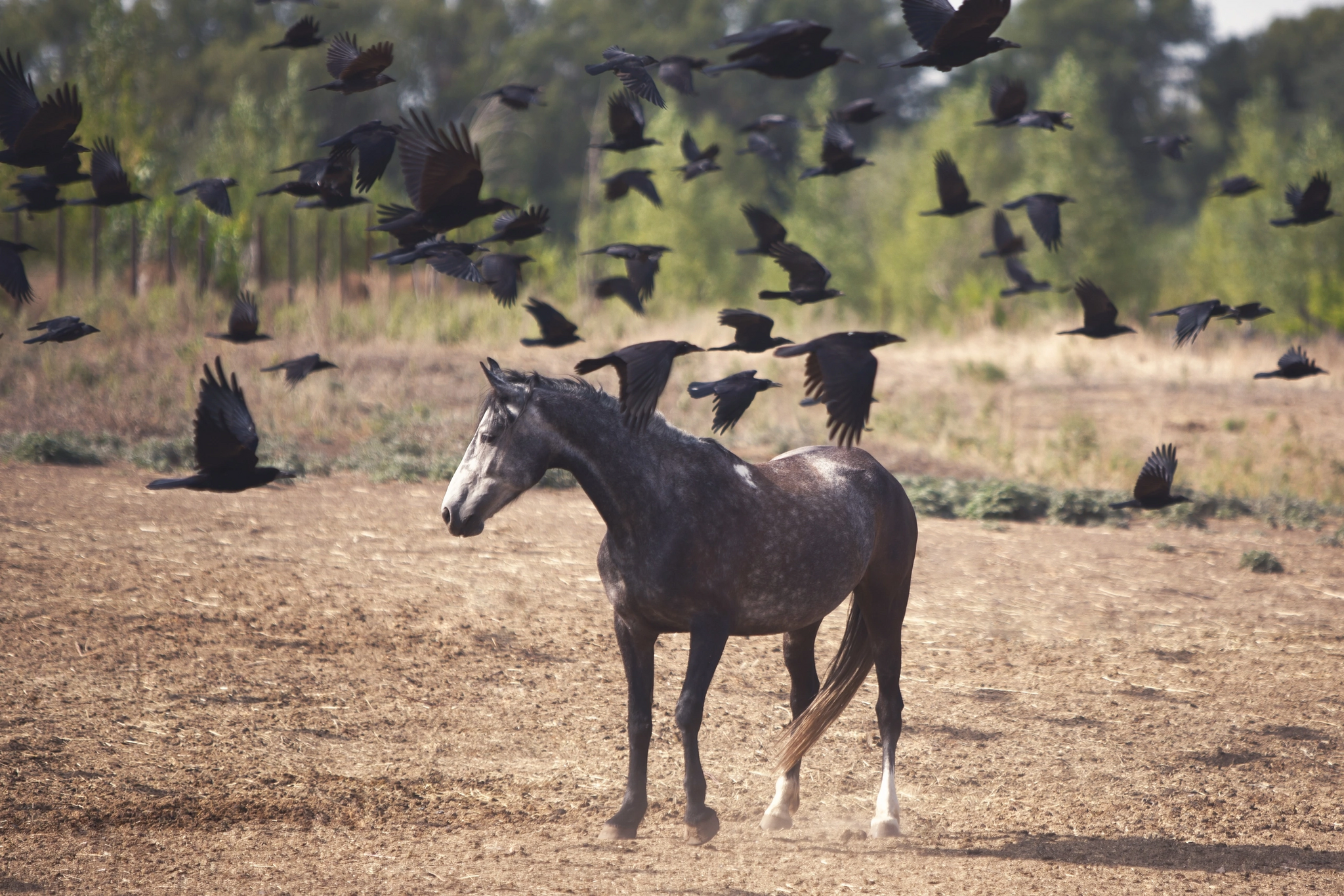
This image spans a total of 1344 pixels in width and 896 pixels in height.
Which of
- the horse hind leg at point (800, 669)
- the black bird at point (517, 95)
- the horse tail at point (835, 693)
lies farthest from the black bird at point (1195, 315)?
the black bird at point (517, 95)

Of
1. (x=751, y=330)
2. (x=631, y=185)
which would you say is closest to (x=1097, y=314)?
(x=751, y=330)

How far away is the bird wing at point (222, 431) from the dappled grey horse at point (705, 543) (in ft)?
4.54

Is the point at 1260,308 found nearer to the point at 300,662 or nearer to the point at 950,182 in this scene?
the point at 950,182

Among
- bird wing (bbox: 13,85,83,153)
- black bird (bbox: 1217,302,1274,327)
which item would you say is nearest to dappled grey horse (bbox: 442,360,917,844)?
black bird (bbox: 1217,302,1274,327)

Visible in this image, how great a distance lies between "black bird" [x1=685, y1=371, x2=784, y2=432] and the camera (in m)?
5.53

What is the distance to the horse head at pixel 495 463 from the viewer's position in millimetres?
4910

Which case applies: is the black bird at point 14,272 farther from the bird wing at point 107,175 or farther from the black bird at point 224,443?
the black bird at point 224,443

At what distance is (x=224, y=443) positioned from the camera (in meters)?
5.73

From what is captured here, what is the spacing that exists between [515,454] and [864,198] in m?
52.6

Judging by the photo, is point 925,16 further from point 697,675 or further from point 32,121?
point 32,121

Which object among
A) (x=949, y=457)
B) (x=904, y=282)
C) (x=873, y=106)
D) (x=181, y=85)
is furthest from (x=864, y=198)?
(x=873, y=106)

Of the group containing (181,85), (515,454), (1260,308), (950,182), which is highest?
(181,85)

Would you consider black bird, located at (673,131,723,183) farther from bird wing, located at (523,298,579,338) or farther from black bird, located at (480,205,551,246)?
black bird, located at (480,205,551,246)

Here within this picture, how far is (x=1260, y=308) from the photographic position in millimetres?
7578
